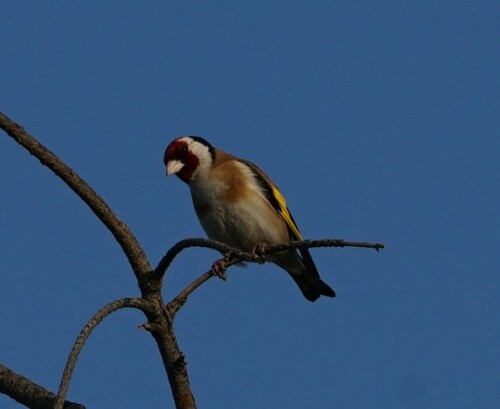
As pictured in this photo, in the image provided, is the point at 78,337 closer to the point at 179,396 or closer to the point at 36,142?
the point at 179,396

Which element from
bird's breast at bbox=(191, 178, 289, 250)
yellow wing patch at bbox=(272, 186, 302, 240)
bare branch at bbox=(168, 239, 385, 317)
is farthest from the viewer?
yellow wing patch at bbox=(272, 186, 302, 240)

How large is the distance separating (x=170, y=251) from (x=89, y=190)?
0.43m

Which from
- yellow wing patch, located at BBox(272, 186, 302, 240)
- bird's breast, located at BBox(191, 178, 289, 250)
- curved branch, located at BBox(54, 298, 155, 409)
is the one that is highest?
yellow wing patch, located at BBox(272, 186, 302, 240)

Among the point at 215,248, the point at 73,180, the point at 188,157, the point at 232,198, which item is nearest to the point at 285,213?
the point at 232,198

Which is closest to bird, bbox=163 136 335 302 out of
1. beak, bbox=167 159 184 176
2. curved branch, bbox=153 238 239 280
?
beak, bbox=167 159 184 176

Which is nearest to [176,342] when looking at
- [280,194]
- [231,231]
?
[231,231]

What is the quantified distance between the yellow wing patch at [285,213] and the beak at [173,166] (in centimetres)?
83

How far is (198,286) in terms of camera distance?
4242 millimetres

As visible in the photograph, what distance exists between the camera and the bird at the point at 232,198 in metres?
7.68

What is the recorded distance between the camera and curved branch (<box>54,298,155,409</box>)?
3125mm

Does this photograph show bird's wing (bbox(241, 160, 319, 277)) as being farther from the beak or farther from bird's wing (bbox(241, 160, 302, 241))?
the beak

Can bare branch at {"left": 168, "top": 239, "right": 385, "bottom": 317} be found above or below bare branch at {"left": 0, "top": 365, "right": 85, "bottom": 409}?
above

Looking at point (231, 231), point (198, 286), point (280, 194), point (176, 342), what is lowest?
point (176, 342)

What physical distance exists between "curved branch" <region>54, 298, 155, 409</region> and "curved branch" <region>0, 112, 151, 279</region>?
0.90ft
